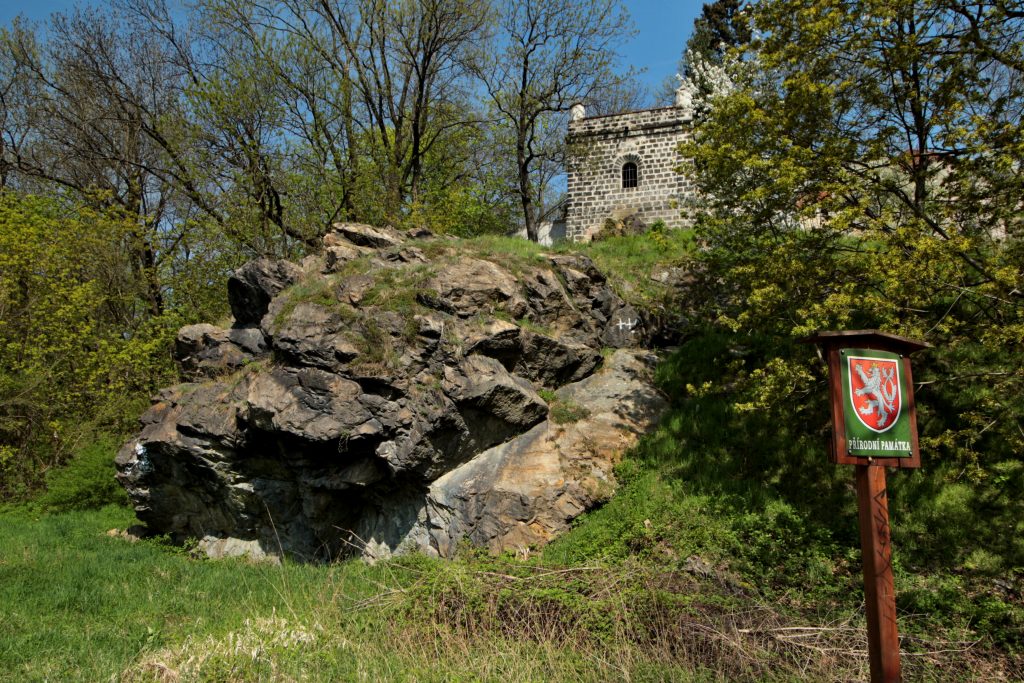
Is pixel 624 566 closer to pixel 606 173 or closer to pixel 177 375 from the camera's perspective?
pixel 177 375

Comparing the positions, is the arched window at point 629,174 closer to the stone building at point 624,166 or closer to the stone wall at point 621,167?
the stone building at point 624,166

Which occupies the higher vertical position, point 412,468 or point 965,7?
point 965,7

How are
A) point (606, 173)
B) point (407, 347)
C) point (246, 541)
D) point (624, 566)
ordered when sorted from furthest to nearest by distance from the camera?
point (606, 173), point (246, 541), point (407, 347), point (624, 566)

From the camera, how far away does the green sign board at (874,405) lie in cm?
511

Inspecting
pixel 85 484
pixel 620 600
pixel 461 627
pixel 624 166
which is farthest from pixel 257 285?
pixel 624 166

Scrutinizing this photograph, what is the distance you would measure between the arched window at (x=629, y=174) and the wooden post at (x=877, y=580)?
19.3 meters

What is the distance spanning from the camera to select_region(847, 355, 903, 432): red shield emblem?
5148mm

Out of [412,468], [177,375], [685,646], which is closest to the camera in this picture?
[685,646]

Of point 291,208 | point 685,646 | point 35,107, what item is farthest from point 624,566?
point 35,107

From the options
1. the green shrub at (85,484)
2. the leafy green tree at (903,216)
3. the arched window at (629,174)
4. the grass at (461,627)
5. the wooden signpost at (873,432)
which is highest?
the arched window at (629,174)

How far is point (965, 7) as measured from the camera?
29.2ft

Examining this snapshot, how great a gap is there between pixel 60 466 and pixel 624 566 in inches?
611

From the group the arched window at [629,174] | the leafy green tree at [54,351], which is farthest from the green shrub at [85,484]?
the arched window at [629,174]

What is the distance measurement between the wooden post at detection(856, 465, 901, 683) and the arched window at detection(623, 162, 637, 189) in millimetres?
19309
